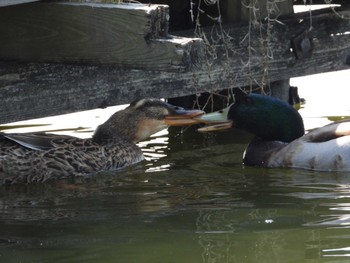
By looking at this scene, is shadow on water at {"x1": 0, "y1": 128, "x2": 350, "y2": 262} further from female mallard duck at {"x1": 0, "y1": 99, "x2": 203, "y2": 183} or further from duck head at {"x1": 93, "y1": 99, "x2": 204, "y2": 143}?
duck head at {"x1": 93, "y1": 99, "x2": 204, "y2": 143}

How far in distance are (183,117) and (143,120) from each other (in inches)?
15.2

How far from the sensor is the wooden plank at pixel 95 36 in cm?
781

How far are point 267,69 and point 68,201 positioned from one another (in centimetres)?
224

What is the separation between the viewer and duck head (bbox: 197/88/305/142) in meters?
10.4

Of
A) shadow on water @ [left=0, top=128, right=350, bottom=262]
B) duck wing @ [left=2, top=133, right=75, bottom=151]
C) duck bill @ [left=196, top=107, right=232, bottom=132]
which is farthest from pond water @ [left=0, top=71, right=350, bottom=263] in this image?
duck wing @ [left=2, top=133, right=75, bottom=151]

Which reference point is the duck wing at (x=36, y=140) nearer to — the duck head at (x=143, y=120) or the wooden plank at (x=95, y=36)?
the duck head at (x=143, y=120)

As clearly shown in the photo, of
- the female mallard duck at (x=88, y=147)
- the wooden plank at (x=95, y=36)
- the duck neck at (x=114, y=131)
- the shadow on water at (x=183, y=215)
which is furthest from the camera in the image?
the duck neck at (x=114, y=131)

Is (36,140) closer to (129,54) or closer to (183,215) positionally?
(129,54)

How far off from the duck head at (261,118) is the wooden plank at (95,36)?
2.26 meters

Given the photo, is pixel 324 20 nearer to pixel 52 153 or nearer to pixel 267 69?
pixel 267 69

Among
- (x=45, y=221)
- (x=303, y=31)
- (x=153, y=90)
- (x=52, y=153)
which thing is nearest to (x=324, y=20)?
(x=303, y=31)

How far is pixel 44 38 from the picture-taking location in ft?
27.8

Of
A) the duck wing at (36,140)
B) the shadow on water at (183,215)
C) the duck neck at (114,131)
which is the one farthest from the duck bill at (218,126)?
the duck wing at (36,140)

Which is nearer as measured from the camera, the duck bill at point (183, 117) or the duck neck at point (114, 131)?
the duck bill at point (183, 117)
